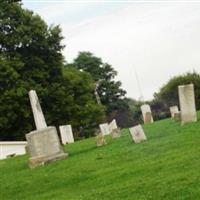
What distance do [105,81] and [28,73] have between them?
38.4 metres

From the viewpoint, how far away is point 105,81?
88.7 m

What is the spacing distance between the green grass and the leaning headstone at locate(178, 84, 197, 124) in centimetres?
273

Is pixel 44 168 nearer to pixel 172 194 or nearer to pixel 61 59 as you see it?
pixel 172 194

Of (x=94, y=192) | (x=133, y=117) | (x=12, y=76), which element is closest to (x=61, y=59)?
(x=12, y=76)

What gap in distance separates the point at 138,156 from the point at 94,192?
174 inches

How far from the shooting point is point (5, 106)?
47.5 m

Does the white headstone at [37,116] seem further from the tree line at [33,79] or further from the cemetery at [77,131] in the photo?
→ the tree line at [33,79]

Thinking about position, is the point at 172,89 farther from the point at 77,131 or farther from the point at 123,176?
the point at 123,176

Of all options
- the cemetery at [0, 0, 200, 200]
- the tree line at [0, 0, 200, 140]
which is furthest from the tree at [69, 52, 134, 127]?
the tree line at [0, 0, 200, 140]

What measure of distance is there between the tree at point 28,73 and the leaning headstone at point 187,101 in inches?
969

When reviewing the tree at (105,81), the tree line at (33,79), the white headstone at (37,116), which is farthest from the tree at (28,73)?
the tree at (105,81)

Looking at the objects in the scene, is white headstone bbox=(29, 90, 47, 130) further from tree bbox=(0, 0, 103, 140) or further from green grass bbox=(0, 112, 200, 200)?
tree bbox=(0, 0, 103, 140)

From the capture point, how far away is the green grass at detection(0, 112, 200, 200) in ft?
38.4

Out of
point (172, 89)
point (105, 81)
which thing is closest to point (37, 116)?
point (172, 89)
